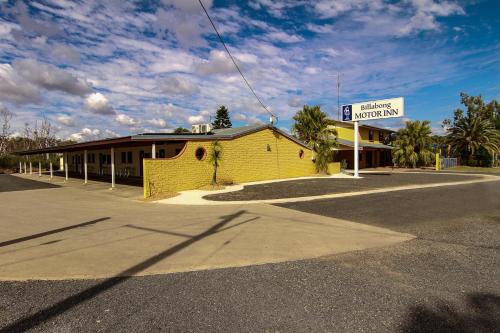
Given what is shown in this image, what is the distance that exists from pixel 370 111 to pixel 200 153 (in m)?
15.5

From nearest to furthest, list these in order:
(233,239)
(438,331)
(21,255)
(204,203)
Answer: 1. (438,331)
2. (21,255)
3. (233,239)
4. (204,203)

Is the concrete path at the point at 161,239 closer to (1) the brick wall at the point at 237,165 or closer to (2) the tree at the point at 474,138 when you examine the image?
(1) the brick wall at the point at 237,165

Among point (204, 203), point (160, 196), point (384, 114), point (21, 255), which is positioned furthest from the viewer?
point (384, 114)

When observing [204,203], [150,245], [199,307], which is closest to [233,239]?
[150,245]

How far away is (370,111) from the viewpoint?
85.5 feet

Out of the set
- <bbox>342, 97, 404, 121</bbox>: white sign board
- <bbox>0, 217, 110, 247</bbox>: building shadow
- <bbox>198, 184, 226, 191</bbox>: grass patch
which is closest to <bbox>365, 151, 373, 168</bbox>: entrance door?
<bbox>342, 97, 404, 121</bbox>: white sign board

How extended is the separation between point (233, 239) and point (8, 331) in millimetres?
4288

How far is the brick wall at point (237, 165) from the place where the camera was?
15.7 meters

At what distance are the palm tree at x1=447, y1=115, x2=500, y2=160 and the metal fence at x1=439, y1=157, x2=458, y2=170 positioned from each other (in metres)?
1.50

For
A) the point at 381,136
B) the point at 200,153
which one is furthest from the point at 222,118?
the point at 200,153

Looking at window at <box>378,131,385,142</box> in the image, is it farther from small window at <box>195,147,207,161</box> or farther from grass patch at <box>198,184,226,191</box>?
grass patch at <box>198,184,226,191</box>

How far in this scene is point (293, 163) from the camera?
25672 millimetres

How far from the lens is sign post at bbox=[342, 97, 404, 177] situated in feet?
81.8

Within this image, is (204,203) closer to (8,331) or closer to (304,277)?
(304,277)
